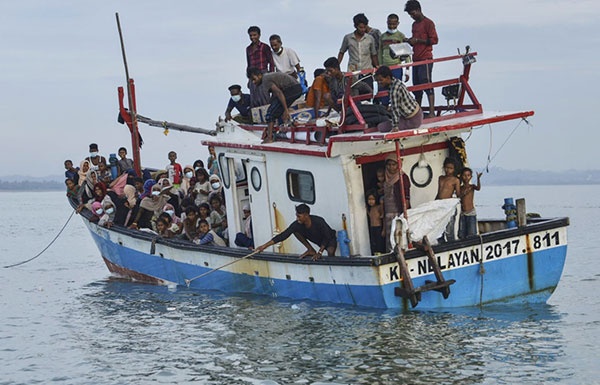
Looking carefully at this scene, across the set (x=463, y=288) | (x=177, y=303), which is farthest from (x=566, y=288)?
(x=177, y=303)

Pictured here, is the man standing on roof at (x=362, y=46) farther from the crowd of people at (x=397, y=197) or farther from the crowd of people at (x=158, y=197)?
the crowd of people at (x=158, y=197)

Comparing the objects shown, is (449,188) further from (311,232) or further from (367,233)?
(311,232)

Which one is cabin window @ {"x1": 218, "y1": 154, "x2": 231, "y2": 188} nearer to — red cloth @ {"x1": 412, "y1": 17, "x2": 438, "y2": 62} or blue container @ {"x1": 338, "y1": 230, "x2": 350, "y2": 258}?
blue container @ {"x1": 338, "y1": 230, "x2": 350, "y2": 258}

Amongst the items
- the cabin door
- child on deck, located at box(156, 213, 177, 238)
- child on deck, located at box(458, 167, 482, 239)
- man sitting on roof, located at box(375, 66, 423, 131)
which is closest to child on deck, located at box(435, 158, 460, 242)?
child on deck, located at box(458, 167, 482, 239)

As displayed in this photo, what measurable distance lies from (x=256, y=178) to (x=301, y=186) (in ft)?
4.25

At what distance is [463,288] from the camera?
1638 centimetres

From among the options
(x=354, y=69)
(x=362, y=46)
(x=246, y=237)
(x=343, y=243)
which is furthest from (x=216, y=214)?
(x=343, y=243)

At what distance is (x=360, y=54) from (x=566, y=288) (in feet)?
19.9

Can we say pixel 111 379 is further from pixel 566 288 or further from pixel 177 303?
pixel 566 288

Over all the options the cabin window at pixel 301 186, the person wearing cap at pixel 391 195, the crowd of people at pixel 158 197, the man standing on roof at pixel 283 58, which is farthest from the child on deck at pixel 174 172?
the person wearing cap at pixel 391 195

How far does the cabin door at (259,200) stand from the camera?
1862 cm

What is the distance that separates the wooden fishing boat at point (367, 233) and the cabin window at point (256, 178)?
1.2 inches

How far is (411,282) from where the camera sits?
52.0ft

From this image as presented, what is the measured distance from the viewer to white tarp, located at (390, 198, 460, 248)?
16.0 meters
